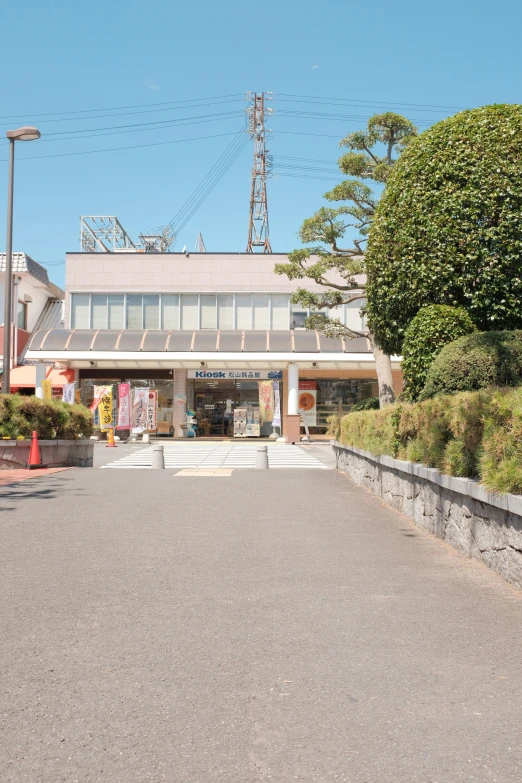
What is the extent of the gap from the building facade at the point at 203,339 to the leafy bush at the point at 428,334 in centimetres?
2349

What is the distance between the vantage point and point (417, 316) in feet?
41.3

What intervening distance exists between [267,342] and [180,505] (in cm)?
2571

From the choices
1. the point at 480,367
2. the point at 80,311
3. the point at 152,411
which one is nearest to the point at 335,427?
the point at 480,367

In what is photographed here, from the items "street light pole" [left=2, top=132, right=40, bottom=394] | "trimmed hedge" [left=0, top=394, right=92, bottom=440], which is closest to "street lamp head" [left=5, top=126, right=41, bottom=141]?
"street light pole" [left=2, top=132, right=40, bottom=394]

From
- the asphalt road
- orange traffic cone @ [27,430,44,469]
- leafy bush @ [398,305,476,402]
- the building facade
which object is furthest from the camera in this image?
the building facade

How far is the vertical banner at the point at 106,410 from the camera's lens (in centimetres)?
3356

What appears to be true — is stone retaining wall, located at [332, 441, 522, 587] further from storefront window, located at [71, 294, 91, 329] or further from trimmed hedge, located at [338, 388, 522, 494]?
storefront window, located at [71, 294, 91, 329]

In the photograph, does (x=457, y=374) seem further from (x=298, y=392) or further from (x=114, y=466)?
(x=298, y=392)

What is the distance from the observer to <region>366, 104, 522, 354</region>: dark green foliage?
12.2 metres

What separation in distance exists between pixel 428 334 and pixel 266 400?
928 inches

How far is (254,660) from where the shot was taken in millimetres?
4422

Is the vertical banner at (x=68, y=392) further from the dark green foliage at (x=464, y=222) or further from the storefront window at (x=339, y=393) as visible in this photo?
the dark green foliage at (x=464, y=222)

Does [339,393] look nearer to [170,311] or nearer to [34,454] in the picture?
[170,311]

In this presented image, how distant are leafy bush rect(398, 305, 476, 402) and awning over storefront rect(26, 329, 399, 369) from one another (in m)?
22.9
